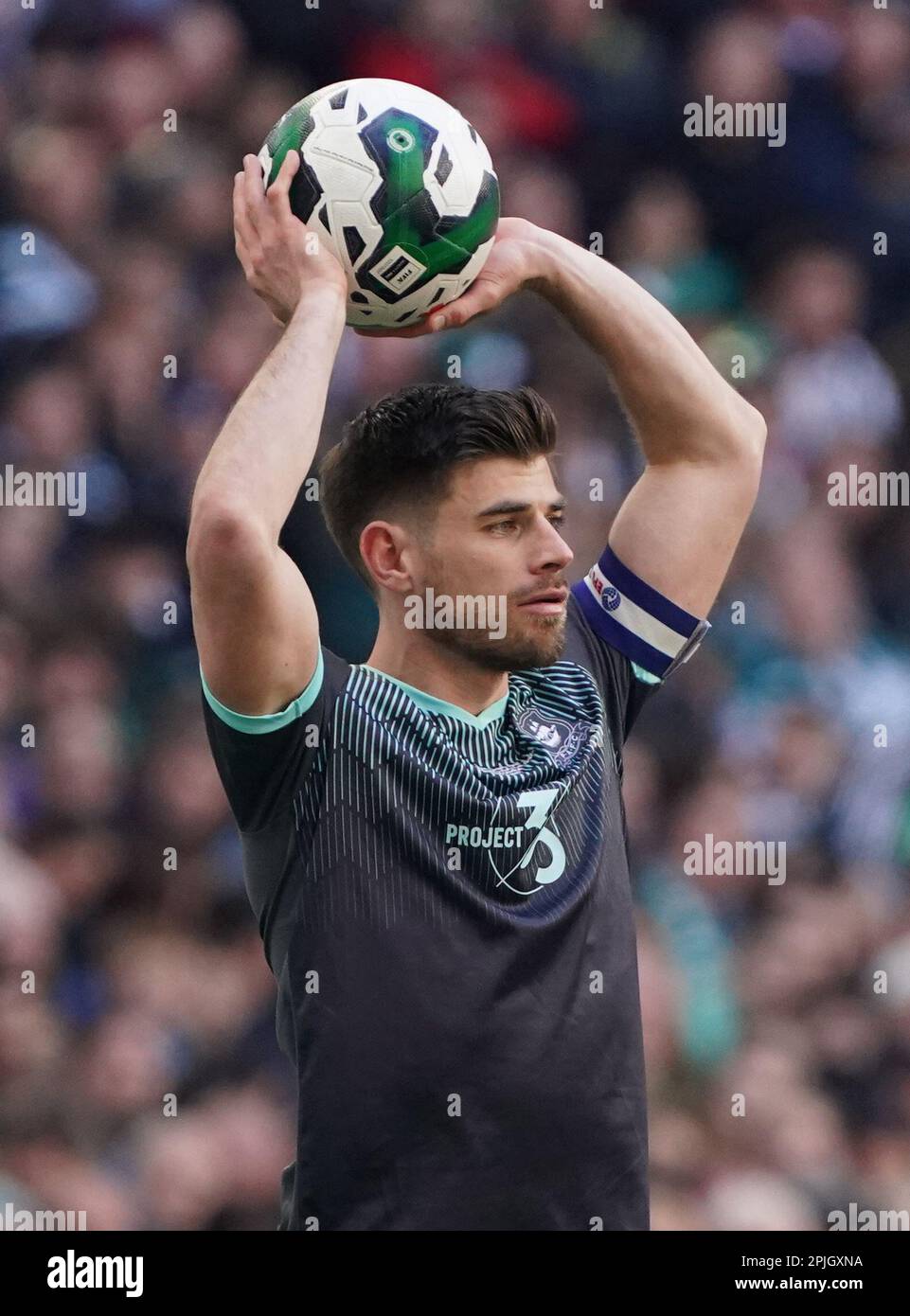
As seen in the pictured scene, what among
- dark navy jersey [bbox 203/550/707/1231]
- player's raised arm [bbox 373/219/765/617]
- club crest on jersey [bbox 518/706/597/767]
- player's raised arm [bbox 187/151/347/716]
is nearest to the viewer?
player's raised arm [bbox 187/151/347/716]

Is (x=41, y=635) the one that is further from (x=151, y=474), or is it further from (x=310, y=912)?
(x=310, y=912)

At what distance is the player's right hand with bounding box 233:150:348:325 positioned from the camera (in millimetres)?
2514

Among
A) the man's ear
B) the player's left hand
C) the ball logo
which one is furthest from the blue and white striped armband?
the ball logo

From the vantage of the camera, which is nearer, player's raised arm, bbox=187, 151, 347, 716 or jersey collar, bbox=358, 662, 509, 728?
player's raised arm, bbox=187, 151, 347, 716

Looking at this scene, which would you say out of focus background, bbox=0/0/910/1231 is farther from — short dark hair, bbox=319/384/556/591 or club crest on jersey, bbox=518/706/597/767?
club crest on jersey, bbox=518/706/597/767

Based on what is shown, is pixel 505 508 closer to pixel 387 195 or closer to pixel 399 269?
pixel 399 269

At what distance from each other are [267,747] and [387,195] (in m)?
0.85

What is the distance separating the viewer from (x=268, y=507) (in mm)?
2311

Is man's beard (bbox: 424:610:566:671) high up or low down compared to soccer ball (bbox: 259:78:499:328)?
down

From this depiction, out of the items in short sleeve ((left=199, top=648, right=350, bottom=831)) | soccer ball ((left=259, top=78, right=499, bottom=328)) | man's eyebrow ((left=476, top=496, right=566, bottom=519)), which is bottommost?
short sleeve ((left=199, top=648, right=350, bottom=831))

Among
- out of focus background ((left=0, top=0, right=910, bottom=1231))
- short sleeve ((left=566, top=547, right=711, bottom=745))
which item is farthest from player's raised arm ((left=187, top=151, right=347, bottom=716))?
out of focus background ((left=0, top=0, right=910, bottom=1231))

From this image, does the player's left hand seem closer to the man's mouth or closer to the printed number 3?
the man's mouth

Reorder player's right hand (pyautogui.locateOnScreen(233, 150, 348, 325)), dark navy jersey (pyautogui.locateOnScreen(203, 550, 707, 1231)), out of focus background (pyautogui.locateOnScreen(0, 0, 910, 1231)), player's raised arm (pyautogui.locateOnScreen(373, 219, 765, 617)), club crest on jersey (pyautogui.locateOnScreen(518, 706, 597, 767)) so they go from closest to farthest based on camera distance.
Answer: dark navy jersey (pyautogui.locateOnScreen(203, 550, 707, 1231))
player's right hand (pyautogui.locateOnScreen(233, 150, 348, 325))
club crest on jersey (pyautogui.locateOnScreen(518, 706, 597, 767))
player's raised arm (pyautogui.locateOnScreen(373, 219, 765, 617))
out of focus background (pyautogui.locateOnScreen(0, 0, 910, 1231))

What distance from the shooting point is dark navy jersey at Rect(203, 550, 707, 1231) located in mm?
2381
